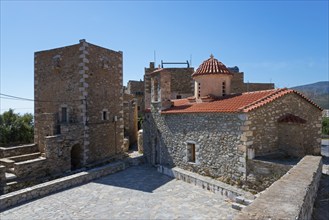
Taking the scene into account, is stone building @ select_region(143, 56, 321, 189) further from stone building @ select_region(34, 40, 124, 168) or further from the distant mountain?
the distant mountain

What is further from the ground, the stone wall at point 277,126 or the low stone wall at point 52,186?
the stone wall at point 277,126

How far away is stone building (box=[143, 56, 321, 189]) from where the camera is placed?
9867mm

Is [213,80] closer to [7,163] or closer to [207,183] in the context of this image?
[207,183]

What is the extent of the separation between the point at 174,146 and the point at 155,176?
Result: 189 cm

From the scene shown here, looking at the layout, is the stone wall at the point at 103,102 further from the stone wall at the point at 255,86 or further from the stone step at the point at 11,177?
the stone wall at the point at 255,86

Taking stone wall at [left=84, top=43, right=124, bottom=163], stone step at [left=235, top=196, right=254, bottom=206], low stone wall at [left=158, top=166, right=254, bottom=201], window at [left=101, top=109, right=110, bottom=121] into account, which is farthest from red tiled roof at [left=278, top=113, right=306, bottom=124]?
window at [left=101, top=109, right=110, bottom=121]

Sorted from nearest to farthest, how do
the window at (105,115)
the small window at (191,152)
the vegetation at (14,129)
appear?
the small window at (191,152) → the window at (105,115) → the vegetation at (14,129)

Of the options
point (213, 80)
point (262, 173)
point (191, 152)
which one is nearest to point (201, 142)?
point (191, 152)

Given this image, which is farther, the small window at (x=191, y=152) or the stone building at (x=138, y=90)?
the stone building at (x=138, y=90)

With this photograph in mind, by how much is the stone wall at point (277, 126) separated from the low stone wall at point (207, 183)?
1771mm

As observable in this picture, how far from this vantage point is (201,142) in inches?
460

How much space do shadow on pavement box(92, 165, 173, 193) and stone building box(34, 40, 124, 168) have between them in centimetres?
312

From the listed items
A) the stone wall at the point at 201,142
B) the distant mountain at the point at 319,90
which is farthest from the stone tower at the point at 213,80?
the distant mountain at the point at 319,90

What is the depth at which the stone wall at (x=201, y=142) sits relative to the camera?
10.1 metres
